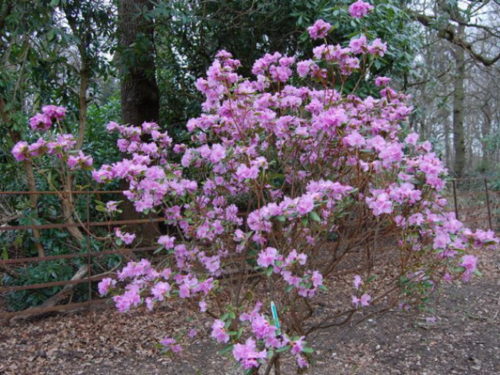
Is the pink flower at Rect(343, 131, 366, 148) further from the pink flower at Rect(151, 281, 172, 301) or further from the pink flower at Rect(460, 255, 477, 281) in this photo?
the pink flower at Rect(151, 281, 172, 301)

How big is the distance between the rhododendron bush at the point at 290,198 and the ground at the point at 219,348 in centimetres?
81

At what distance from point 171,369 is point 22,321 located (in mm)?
1732

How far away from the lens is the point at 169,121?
17.5 ft

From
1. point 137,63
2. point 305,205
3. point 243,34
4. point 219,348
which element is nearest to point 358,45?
point 305,205

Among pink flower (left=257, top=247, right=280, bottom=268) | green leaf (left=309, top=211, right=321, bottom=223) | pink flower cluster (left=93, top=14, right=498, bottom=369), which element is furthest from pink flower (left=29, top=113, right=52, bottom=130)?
green leaf (left=309, top=211, right=321, bottom=223)

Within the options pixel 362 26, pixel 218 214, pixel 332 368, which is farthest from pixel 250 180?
pixel 362 26

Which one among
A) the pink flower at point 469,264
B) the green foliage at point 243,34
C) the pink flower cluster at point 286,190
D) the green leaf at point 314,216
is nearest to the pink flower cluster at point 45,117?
the pink flower cluster at point 286,190

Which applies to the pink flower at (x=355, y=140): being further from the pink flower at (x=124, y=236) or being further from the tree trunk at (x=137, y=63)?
the tree trunk at (x=137, y=63)

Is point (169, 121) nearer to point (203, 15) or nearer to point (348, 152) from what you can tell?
point (203, 15)

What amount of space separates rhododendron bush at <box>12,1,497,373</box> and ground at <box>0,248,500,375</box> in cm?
81

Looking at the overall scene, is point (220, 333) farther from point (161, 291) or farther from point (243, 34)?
point (243, 34)

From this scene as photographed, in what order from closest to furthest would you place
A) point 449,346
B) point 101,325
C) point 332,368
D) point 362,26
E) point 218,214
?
point 218,214 < point 332,368 < point 449,346 < point 101,325 < point 362,26

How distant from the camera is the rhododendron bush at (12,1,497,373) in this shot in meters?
1.62

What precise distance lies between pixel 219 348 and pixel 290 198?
1.74 meters
